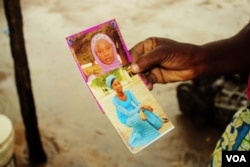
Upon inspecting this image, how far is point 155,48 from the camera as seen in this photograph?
1.10 meters

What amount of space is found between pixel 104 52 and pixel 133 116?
180 mm

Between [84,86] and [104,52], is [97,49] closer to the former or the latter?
[104,52]

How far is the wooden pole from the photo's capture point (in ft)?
5.46

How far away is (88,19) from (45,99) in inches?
37.9

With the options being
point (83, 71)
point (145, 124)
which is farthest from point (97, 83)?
point (145, 124)

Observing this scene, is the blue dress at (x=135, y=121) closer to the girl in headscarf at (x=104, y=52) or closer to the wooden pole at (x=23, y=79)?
the girl in headscarf at (x=104, y=52)

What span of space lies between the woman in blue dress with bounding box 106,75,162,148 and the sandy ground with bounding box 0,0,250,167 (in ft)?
3.45

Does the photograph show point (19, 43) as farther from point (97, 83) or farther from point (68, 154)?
point (97, 83)

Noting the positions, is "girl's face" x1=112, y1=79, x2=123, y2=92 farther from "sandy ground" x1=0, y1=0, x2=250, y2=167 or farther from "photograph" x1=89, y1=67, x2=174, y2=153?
"sandy ground" x1=0, y1=0, x2=250, y2=167

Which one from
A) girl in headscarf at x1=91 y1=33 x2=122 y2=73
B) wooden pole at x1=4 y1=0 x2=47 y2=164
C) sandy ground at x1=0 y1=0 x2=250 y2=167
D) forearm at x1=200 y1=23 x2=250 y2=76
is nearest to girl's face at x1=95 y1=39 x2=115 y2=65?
girl in headscarf at x1=91 y1=33 x2=122 y2=73

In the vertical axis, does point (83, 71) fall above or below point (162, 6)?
below

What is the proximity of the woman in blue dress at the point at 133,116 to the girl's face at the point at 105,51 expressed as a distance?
4 centimetres

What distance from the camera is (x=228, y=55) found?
112cm

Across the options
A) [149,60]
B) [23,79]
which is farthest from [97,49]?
[23,79]
